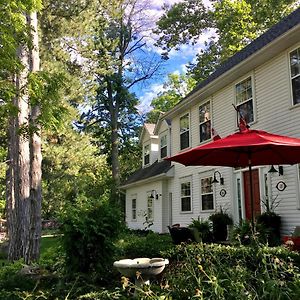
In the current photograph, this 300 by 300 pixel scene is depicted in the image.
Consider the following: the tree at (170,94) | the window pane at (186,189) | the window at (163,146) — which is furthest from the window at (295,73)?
the tree at (170,94)

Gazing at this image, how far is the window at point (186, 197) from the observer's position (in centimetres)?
1580

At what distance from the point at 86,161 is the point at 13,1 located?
18.1m

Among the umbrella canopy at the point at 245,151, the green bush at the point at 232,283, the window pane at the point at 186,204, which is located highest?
the umbrella canopy at the point at 245,151

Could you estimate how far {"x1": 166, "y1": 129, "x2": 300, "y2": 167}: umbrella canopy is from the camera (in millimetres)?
5991

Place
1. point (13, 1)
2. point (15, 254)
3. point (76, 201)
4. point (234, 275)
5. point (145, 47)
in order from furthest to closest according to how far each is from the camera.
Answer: point (145, 47), point (15, 254), point (76, 201), point (13, 1), point (234, 275)

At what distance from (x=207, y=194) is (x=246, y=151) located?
24.5 ft

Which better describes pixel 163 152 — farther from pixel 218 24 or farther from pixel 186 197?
pixel 218 24

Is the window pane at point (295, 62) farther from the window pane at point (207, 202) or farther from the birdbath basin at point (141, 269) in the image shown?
the birdbath basin at point (141, 269)

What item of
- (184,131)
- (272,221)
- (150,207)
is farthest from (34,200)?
(150,207)

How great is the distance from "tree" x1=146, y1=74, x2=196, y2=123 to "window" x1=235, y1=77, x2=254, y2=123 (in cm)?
2028

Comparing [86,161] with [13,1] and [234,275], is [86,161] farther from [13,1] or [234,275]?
[234,275]

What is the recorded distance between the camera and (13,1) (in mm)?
5574

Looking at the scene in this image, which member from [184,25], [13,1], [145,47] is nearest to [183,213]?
[13,1]

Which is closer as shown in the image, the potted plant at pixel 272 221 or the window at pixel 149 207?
the potted plant at pixel 272 221
